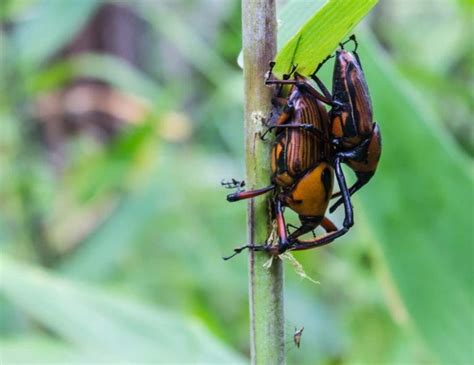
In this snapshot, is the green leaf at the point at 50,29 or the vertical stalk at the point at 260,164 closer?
the vertical stalk at the point at 260,164

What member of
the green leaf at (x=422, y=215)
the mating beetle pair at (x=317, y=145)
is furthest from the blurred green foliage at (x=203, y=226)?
the mating beetle pair at (x=317, y=145)

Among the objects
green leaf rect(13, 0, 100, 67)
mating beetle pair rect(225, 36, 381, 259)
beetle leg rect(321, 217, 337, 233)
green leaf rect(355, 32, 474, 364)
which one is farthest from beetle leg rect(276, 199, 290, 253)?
green leaf rect(13, 0, 100, 67)

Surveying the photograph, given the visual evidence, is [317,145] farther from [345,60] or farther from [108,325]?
[108,325]

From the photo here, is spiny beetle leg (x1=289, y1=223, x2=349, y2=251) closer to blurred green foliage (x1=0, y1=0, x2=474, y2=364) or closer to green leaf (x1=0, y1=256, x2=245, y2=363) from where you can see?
blurred green foliage (x1=0, y1=0, x2=474, y2=364)

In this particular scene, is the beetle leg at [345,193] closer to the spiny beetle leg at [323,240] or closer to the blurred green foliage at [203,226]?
the spiny beetle leg at [323,240]

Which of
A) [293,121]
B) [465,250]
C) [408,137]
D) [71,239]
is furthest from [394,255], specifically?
[71,239]

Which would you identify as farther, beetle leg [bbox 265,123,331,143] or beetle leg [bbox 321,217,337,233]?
beetle leg [bbox 321,217,337,233]

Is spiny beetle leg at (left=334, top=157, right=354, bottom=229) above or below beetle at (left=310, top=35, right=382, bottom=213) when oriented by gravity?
below

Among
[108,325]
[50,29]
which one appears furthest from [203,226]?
[108,325]
